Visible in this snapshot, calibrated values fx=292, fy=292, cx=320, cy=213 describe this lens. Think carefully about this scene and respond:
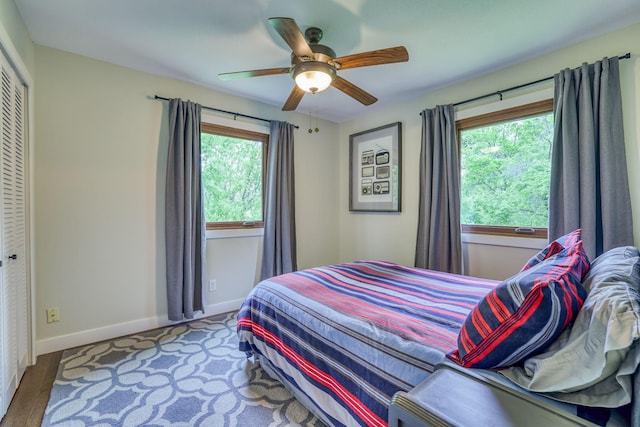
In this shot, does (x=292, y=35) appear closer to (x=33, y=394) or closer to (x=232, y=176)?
(x=232, y=176)

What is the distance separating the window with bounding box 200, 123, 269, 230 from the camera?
3.18 m

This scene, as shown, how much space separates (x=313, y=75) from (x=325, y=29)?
0.42 m

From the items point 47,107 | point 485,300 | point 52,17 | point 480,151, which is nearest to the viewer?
point 485,300

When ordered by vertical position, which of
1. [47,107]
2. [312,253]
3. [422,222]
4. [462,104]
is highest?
[462,104]

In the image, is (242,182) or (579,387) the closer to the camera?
(579,387)

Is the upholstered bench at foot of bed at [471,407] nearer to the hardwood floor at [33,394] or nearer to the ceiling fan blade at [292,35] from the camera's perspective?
the ceiling fan blade at [292,35]

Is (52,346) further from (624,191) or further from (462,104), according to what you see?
(624,191)

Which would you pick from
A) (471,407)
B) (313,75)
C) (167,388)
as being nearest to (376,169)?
(313,75)

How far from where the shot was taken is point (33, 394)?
6.03 feet

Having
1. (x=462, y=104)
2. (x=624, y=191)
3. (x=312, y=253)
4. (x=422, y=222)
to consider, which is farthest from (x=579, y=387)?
(x=312, y=253)

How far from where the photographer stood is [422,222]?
10.3 ft

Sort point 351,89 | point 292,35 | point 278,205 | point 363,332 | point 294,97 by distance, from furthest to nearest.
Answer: point 278,205 < point 294,97 < point 351,89 < point 292,35 < point 363,332

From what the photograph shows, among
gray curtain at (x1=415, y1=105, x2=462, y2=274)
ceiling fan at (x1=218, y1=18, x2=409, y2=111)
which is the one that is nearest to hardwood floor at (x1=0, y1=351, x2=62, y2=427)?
ceiling fan at (x1=218, y1=18, x2=409, y2=111)

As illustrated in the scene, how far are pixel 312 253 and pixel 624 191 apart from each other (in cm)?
310
